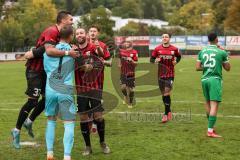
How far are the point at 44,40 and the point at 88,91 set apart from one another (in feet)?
3.66

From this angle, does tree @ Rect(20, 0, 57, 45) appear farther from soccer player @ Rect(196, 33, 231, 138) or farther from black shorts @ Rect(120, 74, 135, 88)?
soccer player @ Rect(196, 33, 231, 138)

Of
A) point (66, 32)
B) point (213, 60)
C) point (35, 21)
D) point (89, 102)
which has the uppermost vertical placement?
point (35, 21)

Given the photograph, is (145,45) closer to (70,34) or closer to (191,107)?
(191,107)

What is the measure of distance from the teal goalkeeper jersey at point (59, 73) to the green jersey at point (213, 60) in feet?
11.4

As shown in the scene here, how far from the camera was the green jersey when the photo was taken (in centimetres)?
934

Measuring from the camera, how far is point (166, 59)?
1177 cm

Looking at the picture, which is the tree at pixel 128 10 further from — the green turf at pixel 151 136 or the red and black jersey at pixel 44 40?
the red and black jersey at pixel 44 40

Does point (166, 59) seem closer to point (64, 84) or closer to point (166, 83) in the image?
point (166, 83)

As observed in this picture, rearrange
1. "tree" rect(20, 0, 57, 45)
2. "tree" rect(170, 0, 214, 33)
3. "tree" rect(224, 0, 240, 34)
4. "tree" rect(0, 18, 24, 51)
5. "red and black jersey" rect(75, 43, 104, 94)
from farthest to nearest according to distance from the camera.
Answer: "tree" rect(170, 0, 214, 33)
"tree" rect(20, 0, 57, 45)
"tree" rect(0, 18, 24, 51)
"tree" rect(224, 0, 240, 34)
"red and black jersey" rect(75, 43, 104, 94)

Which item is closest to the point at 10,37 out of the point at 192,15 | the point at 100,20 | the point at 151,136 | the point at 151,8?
the point at 100,20

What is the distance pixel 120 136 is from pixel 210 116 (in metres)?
1.80

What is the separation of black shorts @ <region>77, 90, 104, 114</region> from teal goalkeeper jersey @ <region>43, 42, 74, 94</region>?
3.22 ft

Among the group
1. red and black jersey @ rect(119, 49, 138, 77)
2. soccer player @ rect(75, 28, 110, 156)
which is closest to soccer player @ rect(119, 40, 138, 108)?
red and black jersey @ rect(119, 49, 138, 77)

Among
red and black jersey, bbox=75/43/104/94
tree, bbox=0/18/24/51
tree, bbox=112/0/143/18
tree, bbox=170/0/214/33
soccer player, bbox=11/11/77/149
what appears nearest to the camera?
red and black jersey, bbox=75/43/104/94
